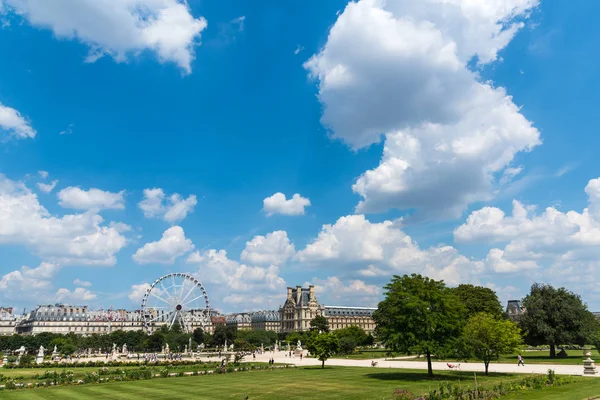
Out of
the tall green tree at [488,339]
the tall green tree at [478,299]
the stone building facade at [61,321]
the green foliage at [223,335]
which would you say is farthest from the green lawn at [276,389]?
the stone building facade at [61,321]

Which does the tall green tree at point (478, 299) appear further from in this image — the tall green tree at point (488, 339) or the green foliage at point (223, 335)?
the green foliage at point (223, 335)

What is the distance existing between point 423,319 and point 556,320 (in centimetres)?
3107

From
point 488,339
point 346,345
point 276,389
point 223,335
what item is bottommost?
point 223,335

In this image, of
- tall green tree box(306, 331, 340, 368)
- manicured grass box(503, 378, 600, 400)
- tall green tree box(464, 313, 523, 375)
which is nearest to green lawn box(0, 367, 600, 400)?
manicured grass box(503, 378, 600, 400)

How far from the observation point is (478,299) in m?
79.8

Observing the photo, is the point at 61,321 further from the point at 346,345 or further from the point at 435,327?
the point at 435,327

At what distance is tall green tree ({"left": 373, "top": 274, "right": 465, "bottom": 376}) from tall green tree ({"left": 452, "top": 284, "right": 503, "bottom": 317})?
37.2m

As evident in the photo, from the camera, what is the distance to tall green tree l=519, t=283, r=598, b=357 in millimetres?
59438

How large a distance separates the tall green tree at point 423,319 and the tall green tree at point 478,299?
1464 inches

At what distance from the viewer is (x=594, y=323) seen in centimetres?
6134

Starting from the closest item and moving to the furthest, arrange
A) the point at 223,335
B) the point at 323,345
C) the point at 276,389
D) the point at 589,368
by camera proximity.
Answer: the point at 276,389
the point at 589,368
the point at 323,345
the point at 223,335

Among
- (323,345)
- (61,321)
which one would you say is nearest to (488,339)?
(323,345)

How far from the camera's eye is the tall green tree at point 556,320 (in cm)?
5944

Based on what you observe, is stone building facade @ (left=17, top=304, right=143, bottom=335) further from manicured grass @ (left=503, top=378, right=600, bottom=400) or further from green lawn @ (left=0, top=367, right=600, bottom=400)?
manicured grass @ (left=503, top=378, right=600, bottom=400)
